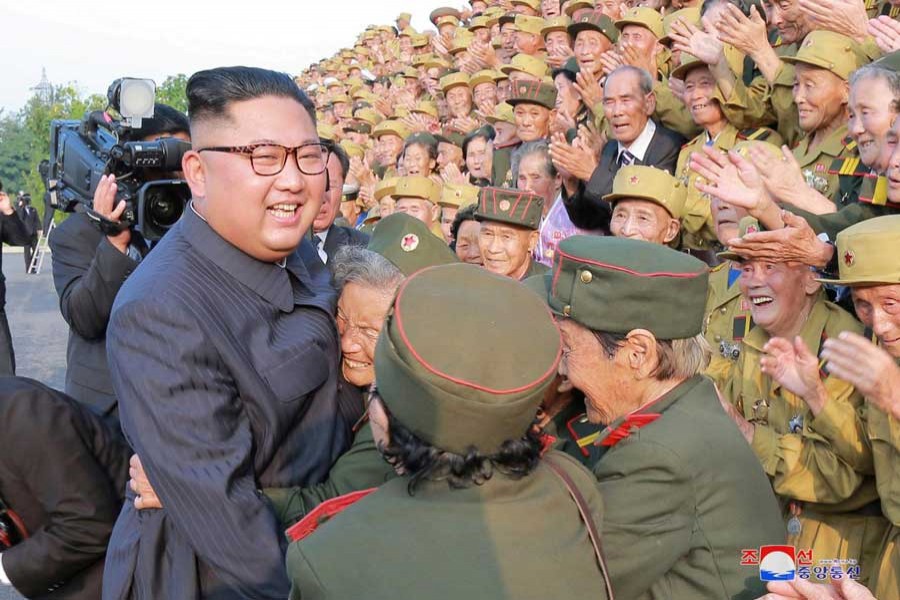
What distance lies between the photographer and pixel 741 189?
359 cm

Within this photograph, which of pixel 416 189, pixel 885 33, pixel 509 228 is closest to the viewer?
pixel 885 33

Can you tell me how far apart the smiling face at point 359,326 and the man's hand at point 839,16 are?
3168 millimetres

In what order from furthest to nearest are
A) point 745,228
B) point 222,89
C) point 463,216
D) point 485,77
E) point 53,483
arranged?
point 485,77
point 463,216
point 745,228
point 53,483
point 222,89

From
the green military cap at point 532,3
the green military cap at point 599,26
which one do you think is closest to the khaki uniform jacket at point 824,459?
the green military cap at point 599,26

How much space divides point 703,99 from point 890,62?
1460mm

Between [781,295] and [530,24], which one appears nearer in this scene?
[781,295]

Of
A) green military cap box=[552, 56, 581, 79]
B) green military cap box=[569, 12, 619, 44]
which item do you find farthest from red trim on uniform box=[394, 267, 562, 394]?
green military cap box=[569, 12, 619, 44]

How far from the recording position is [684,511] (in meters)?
1.86

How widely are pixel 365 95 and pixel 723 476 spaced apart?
47.2 feet

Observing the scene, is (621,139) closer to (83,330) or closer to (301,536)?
(83,330)

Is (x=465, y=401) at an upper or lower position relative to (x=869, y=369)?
upper

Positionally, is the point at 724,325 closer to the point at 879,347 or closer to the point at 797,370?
the point at 797,370

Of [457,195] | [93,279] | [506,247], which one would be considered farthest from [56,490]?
[457,195]

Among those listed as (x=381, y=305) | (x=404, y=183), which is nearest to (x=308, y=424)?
(x=381, y=305)
